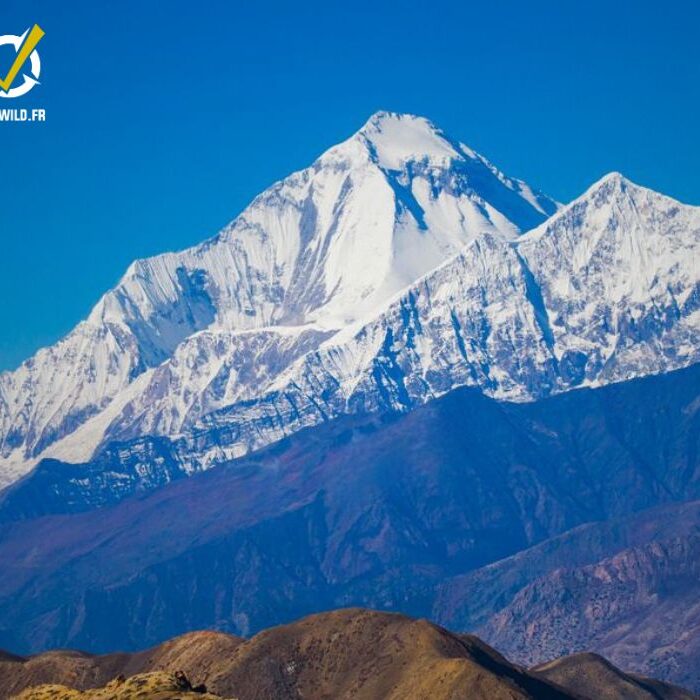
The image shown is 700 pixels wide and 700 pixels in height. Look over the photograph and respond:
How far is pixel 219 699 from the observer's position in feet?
579

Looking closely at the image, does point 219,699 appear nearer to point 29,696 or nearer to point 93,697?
point 93,697

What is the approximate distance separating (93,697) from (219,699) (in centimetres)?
1426

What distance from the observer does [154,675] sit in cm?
18862

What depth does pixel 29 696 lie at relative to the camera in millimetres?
198250

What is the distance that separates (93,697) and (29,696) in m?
14.1

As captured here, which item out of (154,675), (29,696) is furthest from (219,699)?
(29,696)

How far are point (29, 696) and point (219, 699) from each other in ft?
91.7

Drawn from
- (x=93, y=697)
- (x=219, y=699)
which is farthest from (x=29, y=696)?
(x=219, y=699)

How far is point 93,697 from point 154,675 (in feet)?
17.9

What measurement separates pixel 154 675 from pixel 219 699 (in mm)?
13581

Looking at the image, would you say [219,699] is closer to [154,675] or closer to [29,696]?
[154,675]

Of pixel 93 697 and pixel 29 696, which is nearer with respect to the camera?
pixel 93 697

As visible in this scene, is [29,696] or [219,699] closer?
[219,699]
